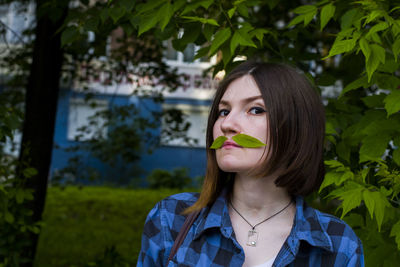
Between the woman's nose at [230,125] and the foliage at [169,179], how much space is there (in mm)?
12766

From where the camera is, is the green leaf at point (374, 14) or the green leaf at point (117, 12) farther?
the green leaf at point (117, 12)

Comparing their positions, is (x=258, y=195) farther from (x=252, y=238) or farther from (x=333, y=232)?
(x=333, y=232)

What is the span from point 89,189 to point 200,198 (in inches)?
466

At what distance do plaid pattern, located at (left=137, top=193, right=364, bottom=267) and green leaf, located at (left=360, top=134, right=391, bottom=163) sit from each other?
0.71 meters

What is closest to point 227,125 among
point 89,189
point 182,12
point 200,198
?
point 200,198

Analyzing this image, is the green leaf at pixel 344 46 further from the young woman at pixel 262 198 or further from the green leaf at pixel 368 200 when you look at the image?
the green leaf at pixel 368 200

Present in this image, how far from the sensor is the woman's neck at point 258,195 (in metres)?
1.76

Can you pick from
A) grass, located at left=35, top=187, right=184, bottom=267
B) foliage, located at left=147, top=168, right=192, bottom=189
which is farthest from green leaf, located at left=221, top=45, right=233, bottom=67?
foliage, located at left=147, top=168, right=192, bottom=189

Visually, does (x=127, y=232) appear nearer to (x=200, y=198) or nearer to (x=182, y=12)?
(x=182, y=12)

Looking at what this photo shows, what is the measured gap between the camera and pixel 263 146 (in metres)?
1.68

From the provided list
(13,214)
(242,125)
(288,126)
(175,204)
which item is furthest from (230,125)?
(13,214)

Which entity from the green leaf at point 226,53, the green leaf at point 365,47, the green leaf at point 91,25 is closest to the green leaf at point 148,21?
the green leaf at point 226,53

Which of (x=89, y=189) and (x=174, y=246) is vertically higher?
(x=174, y=246)

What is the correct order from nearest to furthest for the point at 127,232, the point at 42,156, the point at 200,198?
1. the point at 200,198
2. the point at 42,156
3. the point at 127,232
